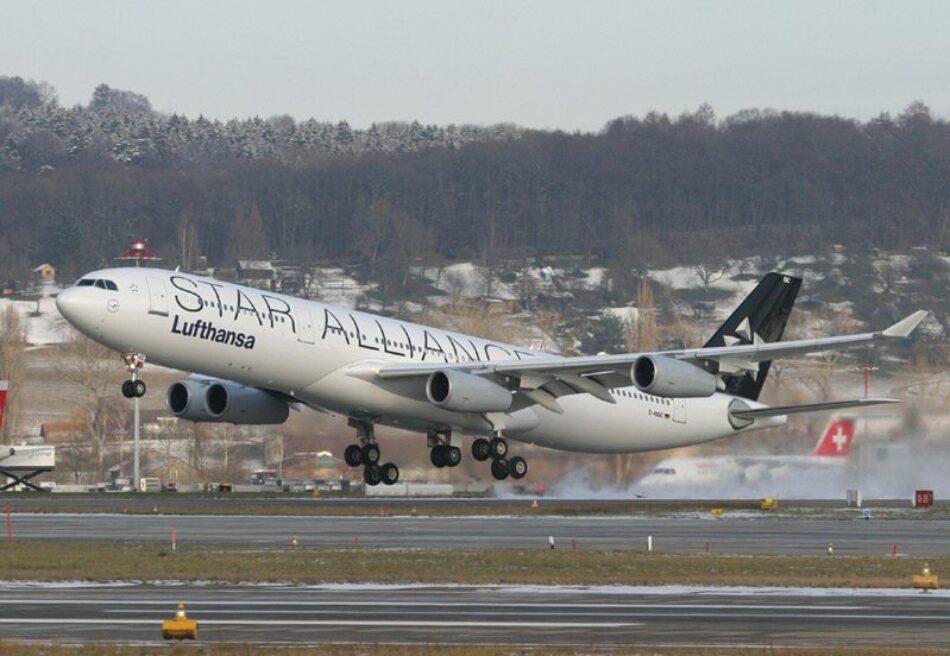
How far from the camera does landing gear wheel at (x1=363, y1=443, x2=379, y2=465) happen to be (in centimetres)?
6166

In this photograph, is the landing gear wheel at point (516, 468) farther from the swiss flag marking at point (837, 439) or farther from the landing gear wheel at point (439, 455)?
the swiss flag marking at point (837, 439)

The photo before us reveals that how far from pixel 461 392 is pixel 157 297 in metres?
9.96

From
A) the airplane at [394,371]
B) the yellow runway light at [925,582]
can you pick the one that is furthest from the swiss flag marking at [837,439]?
the yellow runway light at [925,582]

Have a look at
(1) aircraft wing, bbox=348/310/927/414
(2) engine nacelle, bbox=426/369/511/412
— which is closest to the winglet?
(1) aircraft wing, bbox=348/310/927/414

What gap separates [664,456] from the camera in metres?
76.2

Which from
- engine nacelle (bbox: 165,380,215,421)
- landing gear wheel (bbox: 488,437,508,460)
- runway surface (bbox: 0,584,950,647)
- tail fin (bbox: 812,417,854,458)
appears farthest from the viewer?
tail fin (bbox: 812,417,854,458)

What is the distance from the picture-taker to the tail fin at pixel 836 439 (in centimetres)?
7376

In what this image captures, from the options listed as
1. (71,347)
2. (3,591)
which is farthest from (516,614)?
(71,347)

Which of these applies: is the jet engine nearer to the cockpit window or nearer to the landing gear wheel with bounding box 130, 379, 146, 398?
the landing gear wheel with bounding box 130, 379, 146, 398

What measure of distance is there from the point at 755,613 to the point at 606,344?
133 meters

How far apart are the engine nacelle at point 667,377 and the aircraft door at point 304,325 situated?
9.73 metres

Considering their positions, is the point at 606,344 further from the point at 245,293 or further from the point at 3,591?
the point at 3,591

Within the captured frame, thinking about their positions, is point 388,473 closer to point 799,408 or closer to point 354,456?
point 354,456

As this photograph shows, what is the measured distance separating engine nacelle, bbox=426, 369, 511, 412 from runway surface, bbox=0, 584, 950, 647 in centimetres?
1937
